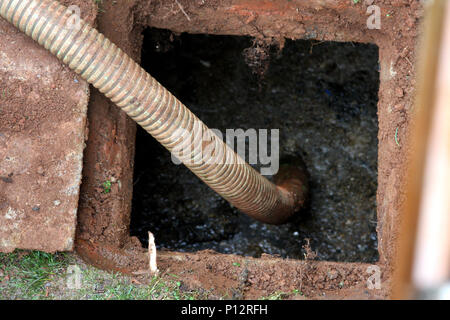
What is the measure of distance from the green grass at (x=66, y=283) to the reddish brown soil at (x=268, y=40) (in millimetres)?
121

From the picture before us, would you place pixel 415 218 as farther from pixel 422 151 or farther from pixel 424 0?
pixel 424 0

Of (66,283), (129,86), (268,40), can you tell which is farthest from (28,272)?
(268,40)

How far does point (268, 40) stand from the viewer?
12.3 feet

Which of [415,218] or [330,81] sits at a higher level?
[330,81]

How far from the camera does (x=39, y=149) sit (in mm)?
2959

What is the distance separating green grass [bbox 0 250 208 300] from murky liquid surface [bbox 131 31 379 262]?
1.75 metres

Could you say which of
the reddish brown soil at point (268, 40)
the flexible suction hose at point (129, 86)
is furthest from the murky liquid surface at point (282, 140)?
the flexible suction hose at point (129, 86)

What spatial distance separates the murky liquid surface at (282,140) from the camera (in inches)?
188

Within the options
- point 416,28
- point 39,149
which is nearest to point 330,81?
point 416,28

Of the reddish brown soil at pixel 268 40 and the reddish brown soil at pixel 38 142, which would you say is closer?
the reddish brown soil at pixel 38 142

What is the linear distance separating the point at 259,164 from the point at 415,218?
3.81 meters

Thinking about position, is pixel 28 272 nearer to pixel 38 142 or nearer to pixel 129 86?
Answer: pixel 38 142

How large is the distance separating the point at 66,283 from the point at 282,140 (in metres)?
3.05

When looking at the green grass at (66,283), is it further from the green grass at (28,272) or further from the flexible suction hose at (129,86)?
the flexible suction hose at (129,86)
